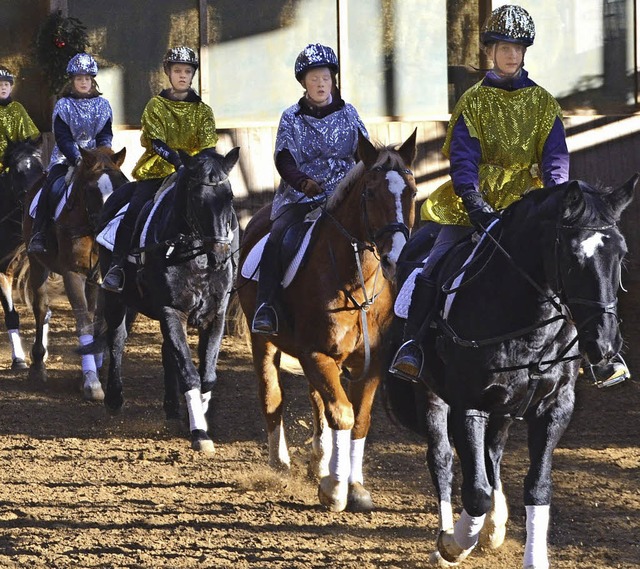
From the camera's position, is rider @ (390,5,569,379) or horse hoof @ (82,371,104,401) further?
horse hoof @ (82,371,104,401)

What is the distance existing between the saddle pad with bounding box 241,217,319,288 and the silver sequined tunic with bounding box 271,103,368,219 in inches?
15.9

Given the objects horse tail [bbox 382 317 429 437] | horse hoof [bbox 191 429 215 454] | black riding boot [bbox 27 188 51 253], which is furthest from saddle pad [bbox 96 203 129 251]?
horse tail [bbox 382 317 429 437]

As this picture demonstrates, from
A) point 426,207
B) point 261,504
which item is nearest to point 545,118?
point 426,207

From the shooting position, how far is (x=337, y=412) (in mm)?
6859

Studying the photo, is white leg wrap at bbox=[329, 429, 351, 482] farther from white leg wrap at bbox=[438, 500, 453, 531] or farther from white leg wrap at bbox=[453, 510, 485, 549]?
white leg wrap at bbox=[453, 510, 485, 549]

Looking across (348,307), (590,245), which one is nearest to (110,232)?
(348,307)

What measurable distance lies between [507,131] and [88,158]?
517 cm

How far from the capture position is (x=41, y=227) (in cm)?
1118

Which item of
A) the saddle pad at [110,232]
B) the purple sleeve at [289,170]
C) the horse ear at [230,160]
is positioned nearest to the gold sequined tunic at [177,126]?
the saddle pad at [110,232]

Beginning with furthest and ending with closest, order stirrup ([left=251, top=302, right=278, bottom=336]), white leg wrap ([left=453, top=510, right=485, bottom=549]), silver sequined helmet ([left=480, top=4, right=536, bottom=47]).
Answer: stirrup ([left=251, top=302, right=278, bottom=336]), silver sequined helmet ([left=480, top=4, right=536, bottom=47]), white leg wrap ([left=453, top=510, right=485, bottom=549])

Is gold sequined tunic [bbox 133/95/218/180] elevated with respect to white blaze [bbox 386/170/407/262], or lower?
elevated

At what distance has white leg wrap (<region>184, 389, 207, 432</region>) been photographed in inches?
330

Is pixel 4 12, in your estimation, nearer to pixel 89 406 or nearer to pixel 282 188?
pixel 89 406

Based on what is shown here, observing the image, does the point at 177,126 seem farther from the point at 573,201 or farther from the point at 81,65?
the point at 573,201
